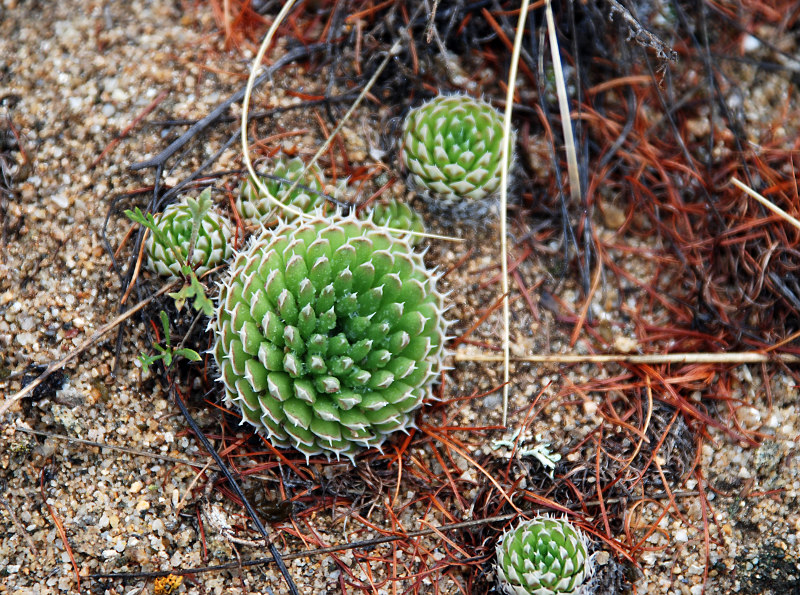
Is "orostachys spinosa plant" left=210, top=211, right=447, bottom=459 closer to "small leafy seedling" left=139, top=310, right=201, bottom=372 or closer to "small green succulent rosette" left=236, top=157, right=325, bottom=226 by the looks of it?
"small leafy seedling" left=139, top=310, right=201, bottom=372

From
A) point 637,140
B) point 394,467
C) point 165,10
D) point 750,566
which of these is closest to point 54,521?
point 394,467

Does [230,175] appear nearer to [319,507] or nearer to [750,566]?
[319,507]

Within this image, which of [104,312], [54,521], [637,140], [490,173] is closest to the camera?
[54,521]

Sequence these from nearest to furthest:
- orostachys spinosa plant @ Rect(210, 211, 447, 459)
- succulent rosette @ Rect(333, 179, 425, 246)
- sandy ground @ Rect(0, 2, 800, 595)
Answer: orostachys spinosa plant @ Rect(210, 211, 447, 459) → sandy ground @ Rect(0, 2, 800, 595) → succulent rosette @ Rect(333, 179, 425, 246)

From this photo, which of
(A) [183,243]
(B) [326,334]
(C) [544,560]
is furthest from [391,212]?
(C) [544,560]

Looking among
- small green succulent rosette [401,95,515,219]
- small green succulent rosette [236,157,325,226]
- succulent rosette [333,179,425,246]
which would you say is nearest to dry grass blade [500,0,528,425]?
small green succulent rosette [401,95,515,219]

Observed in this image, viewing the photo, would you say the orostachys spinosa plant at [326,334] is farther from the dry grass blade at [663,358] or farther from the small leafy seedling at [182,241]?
the dry grass blade at [663,358]
